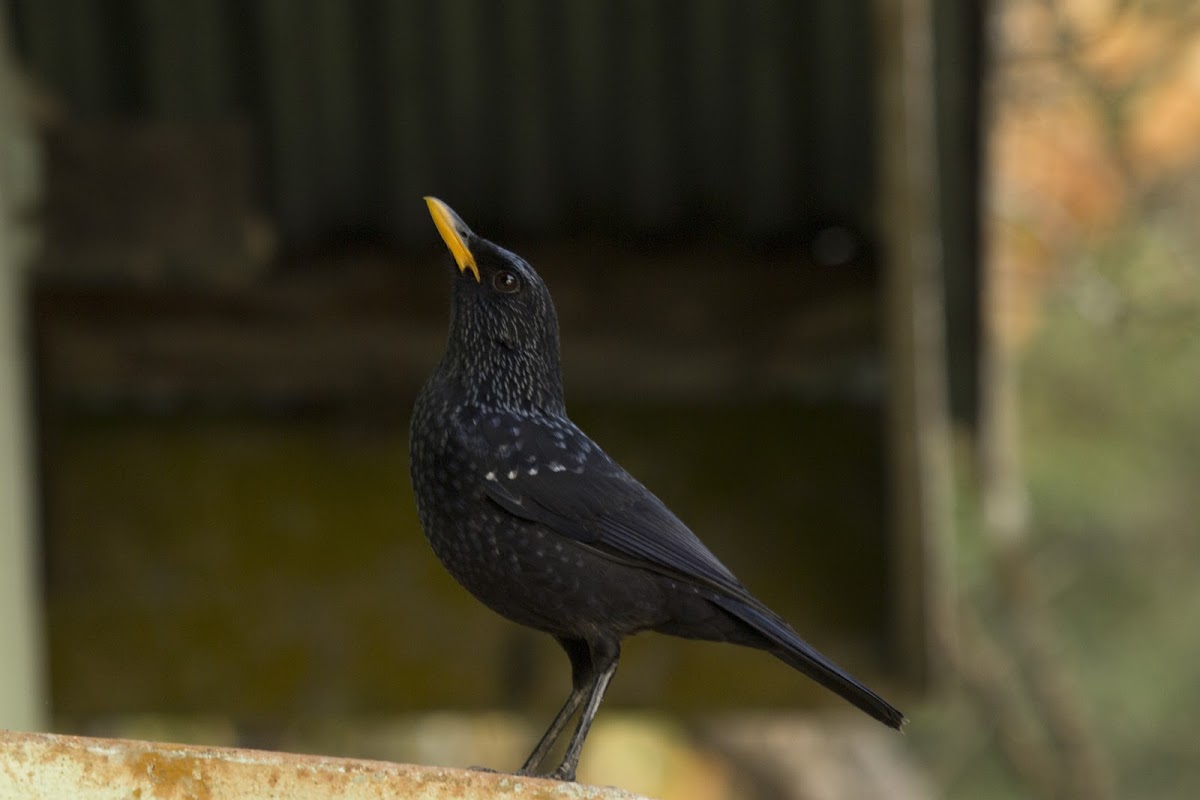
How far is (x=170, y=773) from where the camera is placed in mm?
2326

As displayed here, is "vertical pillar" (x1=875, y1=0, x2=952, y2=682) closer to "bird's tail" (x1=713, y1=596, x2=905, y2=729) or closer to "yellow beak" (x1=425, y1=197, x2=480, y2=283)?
"yellow beak" (x1=425, y1=197, x2=480, y2=283)

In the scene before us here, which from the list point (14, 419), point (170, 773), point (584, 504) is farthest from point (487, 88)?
point (170, 773)

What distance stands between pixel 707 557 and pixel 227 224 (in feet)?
7.61

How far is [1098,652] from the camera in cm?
1338

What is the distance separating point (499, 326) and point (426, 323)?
2.55 meters

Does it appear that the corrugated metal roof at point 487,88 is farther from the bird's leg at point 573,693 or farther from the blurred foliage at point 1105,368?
the bird's leg at point 573,693

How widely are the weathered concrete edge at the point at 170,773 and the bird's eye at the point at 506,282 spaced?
3.35ft

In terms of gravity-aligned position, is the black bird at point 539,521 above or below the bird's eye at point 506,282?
below

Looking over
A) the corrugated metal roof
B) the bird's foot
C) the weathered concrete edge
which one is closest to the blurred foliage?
the corrugated metal roof

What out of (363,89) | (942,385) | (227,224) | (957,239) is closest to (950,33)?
(957,239)

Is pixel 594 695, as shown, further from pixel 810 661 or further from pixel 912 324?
pixel 912 324

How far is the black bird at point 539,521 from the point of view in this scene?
9.38ft

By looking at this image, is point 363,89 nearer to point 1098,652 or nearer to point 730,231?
point 730,231

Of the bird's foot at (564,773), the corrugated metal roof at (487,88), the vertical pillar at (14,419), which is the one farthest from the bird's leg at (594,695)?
the corrugated metal roof at (487,88)
